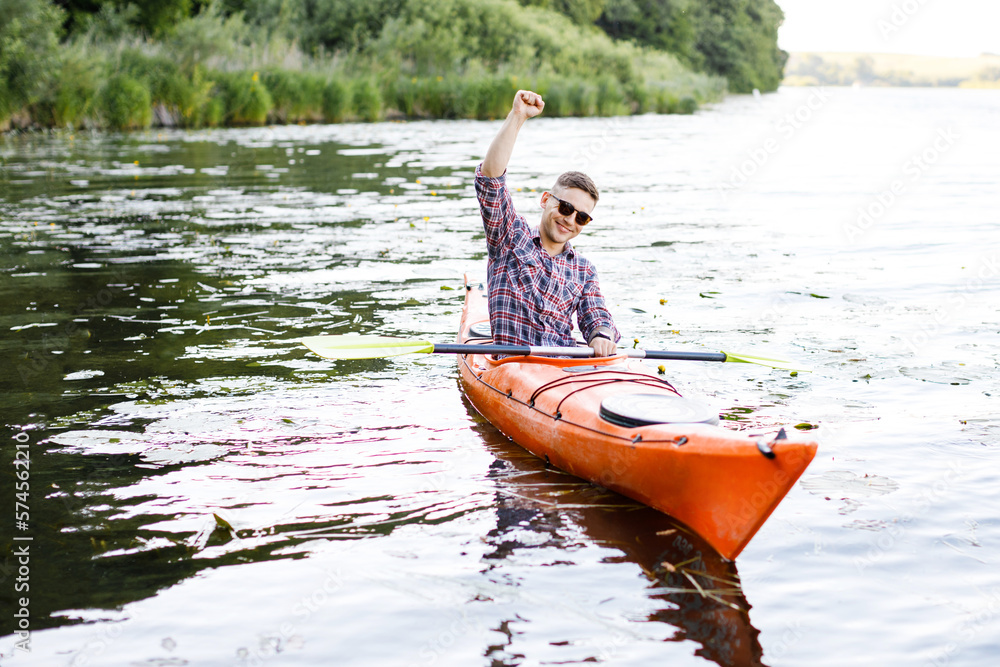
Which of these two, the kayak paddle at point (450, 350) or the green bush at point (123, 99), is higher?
the green bush at point (123, 99)

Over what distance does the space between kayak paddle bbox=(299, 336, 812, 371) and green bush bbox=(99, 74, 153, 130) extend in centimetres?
1860

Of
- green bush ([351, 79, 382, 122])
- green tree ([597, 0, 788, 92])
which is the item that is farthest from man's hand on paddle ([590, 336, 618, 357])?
green tree ([597, 0, 788, 92])

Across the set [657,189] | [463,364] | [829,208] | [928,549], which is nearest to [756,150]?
[657,189]

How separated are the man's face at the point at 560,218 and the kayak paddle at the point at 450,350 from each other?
54cm

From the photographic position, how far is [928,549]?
138 inches

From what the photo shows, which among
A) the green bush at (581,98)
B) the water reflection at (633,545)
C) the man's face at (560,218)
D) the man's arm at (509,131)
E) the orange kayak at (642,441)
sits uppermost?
the green bush at (581,98)

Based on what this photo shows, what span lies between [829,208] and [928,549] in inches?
371

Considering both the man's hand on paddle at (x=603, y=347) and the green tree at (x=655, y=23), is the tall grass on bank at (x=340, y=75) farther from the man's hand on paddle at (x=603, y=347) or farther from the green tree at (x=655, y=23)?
the green tree at (x=655, y=23)

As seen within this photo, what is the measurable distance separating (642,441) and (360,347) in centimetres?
172

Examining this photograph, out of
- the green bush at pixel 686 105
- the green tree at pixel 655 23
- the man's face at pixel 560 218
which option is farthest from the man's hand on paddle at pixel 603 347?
the green tree at pixel 655 23

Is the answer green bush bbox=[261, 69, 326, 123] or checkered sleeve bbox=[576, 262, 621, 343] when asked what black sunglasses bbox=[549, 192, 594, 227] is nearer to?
checkered sleeve bbox=[576, 262, 621, 343]

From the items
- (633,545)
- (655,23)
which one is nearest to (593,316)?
(633,545)

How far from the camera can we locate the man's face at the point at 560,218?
449 centimetres

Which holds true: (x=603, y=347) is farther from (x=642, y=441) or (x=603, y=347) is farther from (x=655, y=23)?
(x=655, y=23)
